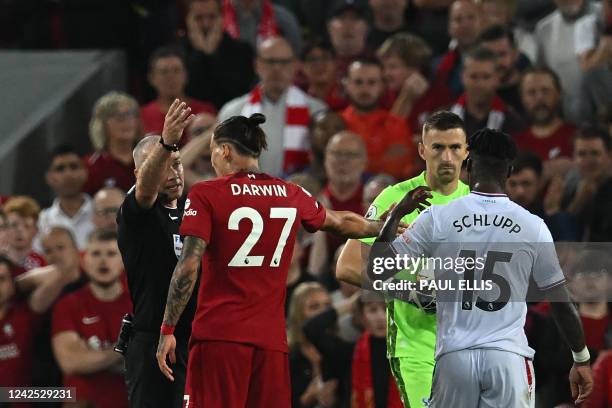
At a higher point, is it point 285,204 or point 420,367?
point 285,204

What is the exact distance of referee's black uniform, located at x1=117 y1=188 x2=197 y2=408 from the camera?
28.6 feet

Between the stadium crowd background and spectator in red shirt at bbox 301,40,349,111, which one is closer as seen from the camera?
the stadium crowd background

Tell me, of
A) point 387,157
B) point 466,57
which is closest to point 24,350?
point 387,157

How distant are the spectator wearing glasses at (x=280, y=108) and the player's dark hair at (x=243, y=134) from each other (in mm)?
5119

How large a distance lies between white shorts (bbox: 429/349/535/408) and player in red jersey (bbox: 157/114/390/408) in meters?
1.00

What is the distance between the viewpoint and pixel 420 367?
900 centimetres

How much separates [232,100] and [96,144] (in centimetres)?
176

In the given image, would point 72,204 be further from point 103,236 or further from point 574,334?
point 574,334

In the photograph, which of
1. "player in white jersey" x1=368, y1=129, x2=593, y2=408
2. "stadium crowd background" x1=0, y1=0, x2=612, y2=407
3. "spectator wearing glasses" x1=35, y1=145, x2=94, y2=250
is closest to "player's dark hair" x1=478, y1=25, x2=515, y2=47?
"stadium crowd background" x1=0, y1=0, x2=612, y2=407

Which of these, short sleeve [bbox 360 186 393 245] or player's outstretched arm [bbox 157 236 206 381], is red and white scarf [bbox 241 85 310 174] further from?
player's outstretched arm [bbox 157 236 206 381]

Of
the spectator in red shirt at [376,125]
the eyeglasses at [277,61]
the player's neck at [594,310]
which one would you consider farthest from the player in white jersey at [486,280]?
the eyeglasses at [277,61]

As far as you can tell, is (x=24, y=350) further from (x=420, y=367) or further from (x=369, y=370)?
(x=420, y=367)

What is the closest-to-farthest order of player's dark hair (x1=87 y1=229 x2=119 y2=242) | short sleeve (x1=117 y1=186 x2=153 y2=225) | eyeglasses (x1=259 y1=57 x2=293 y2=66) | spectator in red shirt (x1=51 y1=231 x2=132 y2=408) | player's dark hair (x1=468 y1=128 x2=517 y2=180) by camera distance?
player's dark hair (x1=468 y1=128 x2=517 y2=180), short sleeve (x1=117 y1=186 x2=153 y2=225), spectator in red shirt (x1=51 y1=231 x2=132 y2=408), player's dark hair (x1=87 y1=229 x2=119 y2=242), eyeglasses (x1=259 y1=57 x2=293 y2=66)

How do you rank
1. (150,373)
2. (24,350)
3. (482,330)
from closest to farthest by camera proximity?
1. (482,330)
2. (150,373)
3. (24,350)
